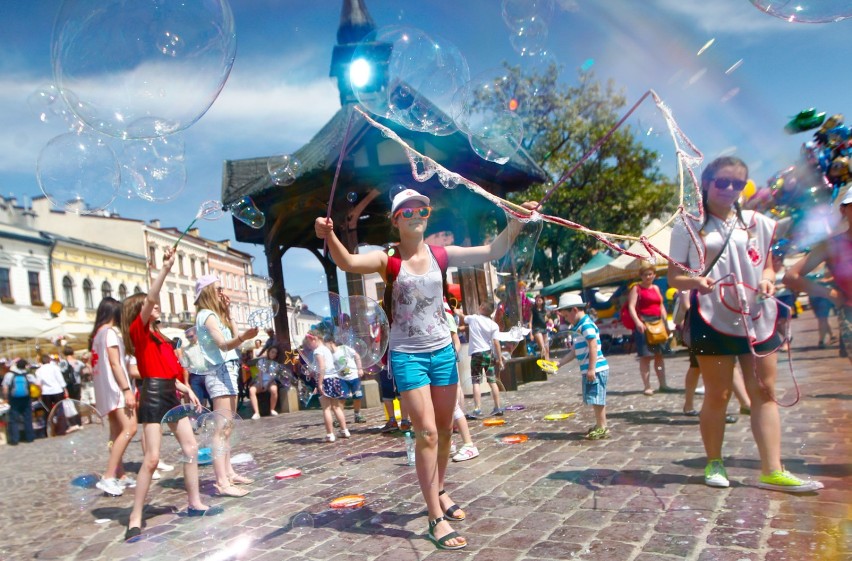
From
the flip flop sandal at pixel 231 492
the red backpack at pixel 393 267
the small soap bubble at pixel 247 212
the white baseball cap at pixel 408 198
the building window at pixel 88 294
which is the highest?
the building window at pixel 88 294

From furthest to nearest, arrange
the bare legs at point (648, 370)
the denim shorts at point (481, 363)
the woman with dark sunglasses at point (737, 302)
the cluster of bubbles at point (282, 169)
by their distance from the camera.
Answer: the bare legs at point (648, 370) < the denim shorts at point (481, 363) < the cluster of bubbles at point (282, 169) < the woman with dark sunglasses at point (737, 302)

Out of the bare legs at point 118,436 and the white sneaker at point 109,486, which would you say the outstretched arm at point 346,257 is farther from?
the white sneaker at point 109,486

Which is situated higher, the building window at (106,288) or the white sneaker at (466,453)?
the building window at (106,288)

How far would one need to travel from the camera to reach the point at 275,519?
13.6ft

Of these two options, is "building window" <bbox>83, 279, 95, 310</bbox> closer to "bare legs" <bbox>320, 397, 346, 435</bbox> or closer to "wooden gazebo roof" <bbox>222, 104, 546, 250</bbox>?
"wooden gazebo roof" <bbox>222, 104, 546, 250</bbox>

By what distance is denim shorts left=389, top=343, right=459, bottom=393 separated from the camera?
11.3ft

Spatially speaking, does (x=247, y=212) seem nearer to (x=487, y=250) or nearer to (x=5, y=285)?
(x=487, y=250)

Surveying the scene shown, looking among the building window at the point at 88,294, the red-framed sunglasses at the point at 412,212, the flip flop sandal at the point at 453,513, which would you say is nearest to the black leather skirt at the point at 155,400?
the flip flop sandal at the point at 453,513

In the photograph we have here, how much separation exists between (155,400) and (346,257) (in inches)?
78.4

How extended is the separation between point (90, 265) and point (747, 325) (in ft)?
136

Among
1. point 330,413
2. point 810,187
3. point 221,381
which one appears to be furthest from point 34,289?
point 810,187

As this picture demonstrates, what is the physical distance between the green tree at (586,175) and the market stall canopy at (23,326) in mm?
12884

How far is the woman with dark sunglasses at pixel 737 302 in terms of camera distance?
3.54 meters

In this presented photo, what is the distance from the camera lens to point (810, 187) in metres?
3.30
